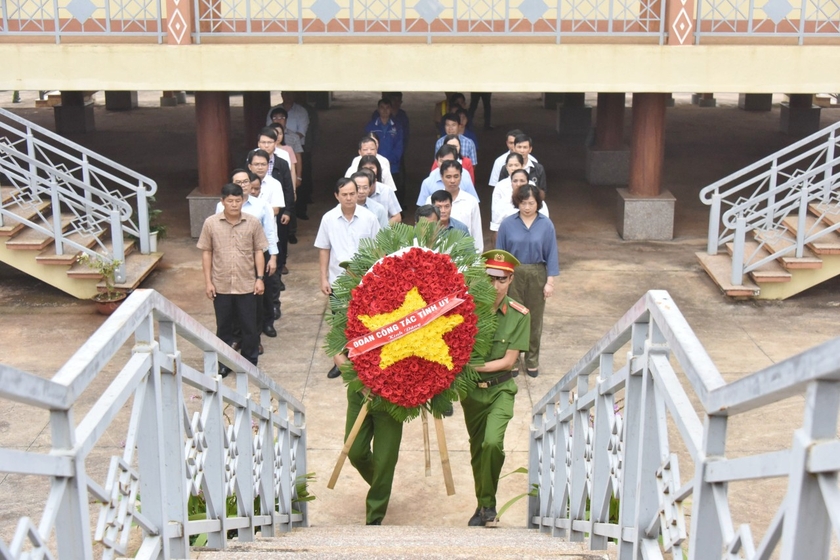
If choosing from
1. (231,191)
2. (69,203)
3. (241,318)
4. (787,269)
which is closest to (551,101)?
(787,269)

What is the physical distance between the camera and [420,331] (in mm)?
5375

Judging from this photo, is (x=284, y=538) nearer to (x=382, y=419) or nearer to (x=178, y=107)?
(x=382, y=419)

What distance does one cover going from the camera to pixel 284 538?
5348 mm

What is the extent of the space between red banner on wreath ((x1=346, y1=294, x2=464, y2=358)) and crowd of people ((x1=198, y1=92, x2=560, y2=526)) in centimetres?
37

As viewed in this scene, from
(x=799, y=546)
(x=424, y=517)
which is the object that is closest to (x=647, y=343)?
(x=799, y=546)

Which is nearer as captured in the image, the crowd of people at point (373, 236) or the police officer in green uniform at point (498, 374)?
the police officer in green uniform at point (498, 374)

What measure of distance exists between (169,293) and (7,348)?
187 centimetres

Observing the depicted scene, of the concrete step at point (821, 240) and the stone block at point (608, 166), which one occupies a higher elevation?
the stone block at point (608, 166)

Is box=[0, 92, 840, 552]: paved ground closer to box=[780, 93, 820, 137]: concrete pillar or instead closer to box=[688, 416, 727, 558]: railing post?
box=[780, 93, 820, 137]: concrete pillar

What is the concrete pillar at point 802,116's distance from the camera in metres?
18.9

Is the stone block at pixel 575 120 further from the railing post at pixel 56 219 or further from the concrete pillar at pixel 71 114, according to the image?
the railing post at pixel 56 219

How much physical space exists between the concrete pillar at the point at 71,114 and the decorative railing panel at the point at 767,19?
1179 cm

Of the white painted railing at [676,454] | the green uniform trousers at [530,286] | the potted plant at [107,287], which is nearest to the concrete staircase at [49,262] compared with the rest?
the potted plant at [107,287]

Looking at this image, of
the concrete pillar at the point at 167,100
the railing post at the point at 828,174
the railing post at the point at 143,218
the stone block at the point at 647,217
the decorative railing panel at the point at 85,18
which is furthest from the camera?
the concrete pillar at the point at 167,100
